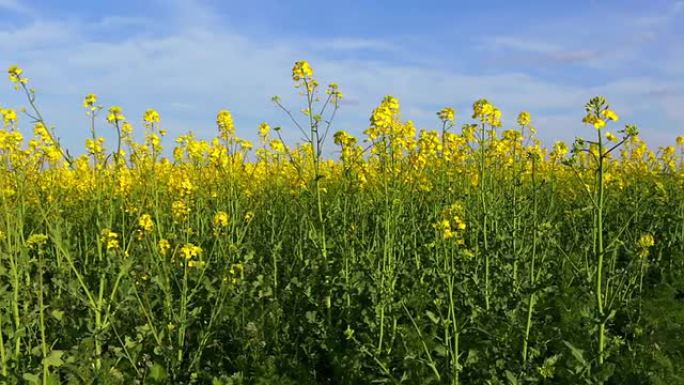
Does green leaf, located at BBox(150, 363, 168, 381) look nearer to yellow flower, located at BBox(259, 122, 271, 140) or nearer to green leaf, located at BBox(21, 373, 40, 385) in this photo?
green leaf, located at BBox(21, 373, 40, 385)

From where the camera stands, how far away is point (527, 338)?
3033 mm

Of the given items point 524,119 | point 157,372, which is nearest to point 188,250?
point 157,372

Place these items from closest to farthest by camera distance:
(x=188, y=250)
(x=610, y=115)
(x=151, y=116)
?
(x=610, y=115) → (x=188, y=250) → (x=151, y=116)

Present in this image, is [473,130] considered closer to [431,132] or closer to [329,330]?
[431,132]

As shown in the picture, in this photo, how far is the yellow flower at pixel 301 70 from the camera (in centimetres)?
439

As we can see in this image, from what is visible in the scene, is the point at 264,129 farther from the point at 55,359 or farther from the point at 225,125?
the point at 55,359

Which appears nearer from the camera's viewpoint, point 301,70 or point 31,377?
point 31,377

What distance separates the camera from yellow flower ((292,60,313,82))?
173 inches

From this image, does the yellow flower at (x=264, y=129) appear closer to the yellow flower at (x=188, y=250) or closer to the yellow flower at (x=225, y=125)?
the yellow flower at (x=225, y=125)

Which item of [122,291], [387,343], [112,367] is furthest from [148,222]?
[387,343]

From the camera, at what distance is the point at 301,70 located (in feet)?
14.4

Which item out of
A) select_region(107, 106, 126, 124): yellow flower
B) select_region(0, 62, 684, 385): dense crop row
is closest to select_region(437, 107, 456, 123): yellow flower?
select_region(0, 62, 684, 385): dense crop row

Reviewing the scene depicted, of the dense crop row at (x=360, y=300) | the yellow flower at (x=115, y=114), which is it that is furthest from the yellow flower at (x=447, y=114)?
A: the yellow flower at (x=115, y=114)

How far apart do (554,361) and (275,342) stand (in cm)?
151
